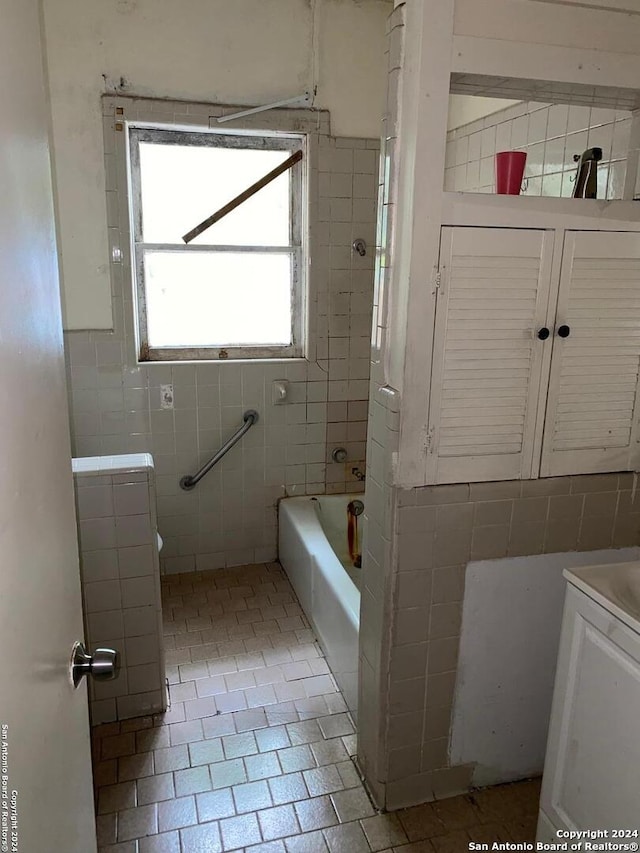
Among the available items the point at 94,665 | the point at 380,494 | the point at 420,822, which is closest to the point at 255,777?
the point at 420,822

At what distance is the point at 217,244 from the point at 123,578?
1723 millimetres

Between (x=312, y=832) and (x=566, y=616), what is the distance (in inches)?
38.3

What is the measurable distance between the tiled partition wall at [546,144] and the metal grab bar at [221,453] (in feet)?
4.78

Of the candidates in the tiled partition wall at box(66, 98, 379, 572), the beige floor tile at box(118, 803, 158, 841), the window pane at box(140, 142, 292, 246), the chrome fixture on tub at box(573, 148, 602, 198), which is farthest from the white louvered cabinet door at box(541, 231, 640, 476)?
the window pane at box(140, 142, 292, 246)

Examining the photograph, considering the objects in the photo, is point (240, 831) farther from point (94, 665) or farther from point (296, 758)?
point (94, 665)

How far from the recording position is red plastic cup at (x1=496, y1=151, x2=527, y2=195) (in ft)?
5.24

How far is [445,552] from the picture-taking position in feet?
5.69

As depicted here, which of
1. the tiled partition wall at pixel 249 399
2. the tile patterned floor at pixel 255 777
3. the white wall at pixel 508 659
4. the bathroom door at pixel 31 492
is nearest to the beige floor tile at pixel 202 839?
the tile patterned floor at pixel 255 777

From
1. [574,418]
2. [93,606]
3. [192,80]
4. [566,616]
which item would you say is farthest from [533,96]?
[93,606]

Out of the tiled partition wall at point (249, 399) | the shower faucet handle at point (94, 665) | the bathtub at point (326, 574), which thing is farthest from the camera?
the tiled partition wall at point (249, 399)

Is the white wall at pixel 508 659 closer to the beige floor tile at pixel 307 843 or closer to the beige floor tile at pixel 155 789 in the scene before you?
the beige floor tile at pixel 307 843

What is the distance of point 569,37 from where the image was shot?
5.02 feet

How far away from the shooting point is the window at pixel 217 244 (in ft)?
9.68

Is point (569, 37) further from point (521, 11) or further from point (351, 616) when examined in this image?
Answer: point (351, 616)
